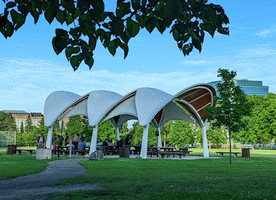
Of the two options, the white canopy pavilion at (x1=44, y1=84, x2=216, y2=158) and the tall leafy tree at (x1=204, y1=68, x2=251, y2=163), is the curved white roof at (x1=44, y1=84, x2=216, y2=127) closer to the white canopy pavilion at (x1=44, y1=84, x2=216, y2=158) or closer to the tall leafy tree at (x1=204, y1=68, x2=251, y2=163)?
the white canopy pavilion at (x1=44, y1=84, x2=216, y2=158)

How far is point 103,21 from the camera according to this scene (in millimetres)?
3945

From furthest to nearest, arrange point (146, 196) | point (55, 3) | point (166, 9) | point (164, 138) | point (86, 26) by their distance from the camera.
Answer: point (164, 138) → point (146, 196) → point (86, 26) → point (55, 3) → point (166, 9)

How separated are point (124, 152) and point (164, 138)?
31246mm

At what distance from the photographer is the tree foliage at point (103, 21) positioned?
3467 mm

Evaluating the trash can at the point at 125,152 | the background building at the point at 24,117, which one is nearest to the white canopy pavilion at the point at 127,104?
the trash can at the point at 125,152

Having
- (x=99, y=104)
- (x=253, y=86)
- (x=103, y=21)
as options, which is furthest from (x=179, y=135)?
(x=253, y=86)

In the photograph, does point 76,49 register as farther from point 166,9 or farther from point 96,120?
point 96,120

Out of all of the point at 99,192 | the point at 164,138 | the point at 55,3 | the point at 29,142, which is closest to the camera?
the point at 55,3

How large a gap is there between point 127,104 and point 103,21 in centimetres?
2493

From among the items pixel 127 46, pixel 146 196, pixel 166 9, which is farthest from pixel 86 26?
pixel 146 196

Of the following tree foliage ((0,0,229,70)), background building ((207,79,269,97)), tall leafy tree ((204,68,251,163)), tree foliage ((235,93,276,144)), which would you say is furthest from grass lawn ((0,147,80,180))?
background building ((207,79,269,97))

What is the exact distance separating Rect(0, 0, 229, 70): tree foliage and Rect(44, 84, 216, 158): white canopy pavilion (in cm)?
2143

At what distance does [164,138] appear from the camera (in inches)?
2229

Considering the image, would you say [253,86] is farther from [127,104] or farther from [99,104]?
[99,104]
